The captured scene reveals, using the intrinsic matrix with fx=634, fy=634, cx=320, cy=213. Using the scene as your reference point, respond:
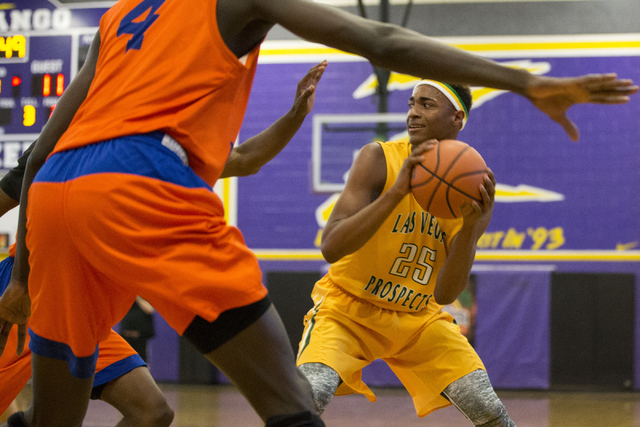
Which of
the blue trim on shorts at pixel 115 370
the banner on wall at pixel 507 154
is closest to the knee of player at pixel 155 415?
the blue trim on shorts at pixel 115 370

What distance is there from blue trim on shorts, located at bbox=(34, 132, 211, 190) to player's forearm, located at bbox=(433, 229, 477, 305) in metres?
1.23

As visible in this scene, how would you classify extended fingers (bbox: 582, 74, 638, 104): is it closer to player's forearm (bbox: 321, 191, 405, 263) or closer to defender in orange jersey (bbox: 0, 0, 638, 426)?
defender in orange jersey (bbox: 0, 0, 638, 426)

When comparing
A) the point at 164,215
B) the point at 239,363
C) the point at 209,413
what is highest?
the point at 164,215

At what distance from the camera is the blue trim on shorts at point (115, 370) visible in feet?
7.63

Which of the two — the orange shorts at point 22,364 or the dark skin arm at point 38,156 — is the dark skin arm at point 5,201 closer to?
the orange shorts at point 22,364

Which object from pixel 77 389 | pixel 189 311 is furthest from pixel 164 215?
pixel 77 389

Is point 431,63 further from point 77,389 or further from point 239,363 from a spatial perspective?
point 77,389

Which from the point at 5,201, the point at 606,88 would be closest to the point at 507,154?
the point at 5,201

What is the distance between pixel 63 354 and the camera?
4.95 feet

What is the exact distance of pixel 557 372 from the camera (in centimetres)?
676

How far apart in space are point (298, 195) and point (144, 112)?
6.13 meters

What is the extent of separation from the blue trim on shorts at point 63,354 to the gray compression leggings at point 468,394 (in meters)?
0.98

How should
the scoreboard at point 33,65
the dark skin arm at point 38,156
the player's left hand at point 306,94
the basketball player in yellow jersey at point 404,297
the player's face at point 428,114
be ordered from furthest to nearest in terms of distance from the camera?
the scoreboard at point 33,65, the player's face at point 428,114, the basketball player in yellow jersey at point 404,297, the player's left hand at point 306,94, the dark skin arm at point 38,156

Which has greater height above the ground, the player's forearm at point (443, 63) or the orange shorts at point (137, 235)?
the player's forearm at point (443, 63)
